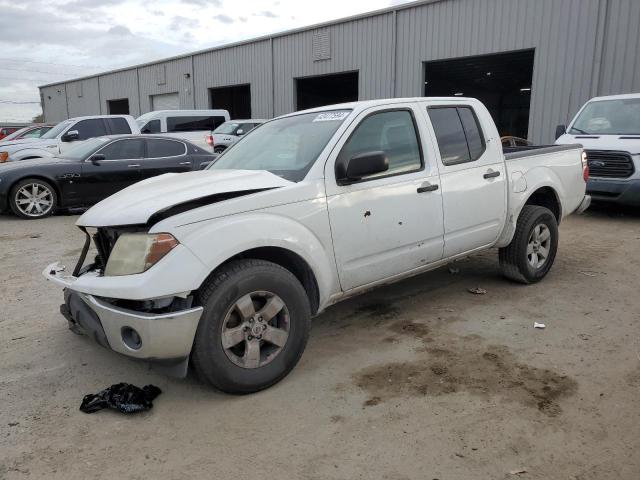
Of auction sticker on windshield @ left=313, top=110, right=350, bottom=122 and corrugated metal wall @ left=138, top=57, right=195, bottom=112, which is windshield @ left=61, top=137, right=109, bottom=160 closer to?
auction sticker on windshield @ left=313, top=110, right=350, bottom=122

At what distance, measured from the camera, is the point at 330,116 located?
3910mm

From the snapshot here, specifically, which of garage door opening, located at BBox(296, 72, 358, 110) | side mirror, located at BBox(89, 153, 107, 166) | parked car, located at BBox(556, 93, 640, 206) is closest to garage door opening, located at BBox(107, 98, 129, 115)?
garage door opening, located at BBox(296, 72, 358, 110)

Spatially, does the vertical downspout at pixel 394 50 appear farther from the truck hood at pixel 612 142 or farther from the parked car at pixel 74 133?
the truck hood at pixel 612 142

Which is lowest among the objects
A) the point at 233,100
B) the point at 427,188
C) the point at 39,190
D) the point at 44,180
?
the point at 39,190

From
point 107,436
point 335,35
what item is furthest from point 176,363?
point 335,35

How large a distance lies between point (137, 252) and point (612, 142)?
27.5 feet

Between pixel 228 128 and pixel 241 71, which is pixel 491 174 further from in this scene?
pixel 241 71

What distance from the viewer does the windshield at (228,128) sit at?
17.9m

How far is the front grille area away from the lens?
8352mm

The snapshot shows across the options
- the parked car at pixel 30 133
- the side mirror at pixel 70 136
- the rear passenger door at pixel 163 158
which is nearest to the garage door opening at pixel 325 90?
the parked car at pixel 30 133

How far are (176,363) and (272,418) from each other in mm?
622

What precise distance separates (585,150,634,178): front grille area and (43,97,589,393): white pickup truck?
15.5 ft

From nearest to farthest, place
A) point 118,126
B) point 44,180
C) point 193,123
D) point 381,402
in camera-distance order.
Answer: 1. point 381,402
2. point 44,180
3. point 118,126
4. point 193,123

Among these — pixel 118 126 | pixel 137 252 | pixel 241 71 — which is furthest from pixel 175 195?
pixel 241 71
